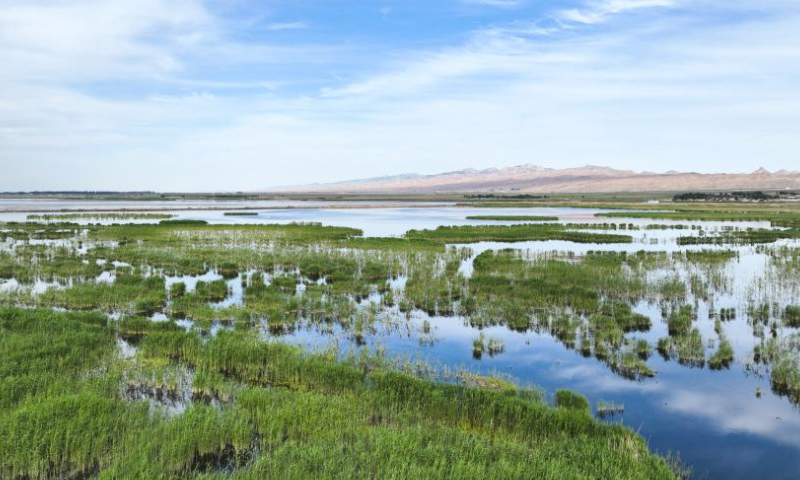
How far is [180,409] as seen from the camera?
11477mm

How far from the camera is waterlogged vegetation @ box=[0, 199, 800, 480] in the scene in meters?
9.11

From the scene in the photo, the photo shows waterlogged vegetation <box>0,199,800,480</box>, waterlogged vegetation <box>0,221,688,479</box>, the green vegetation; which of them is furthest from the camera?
waterlogged vegetation <box>0,199,800,480</box>

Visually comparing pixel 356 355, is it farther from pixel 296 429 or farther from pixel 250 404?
pixel 296 429

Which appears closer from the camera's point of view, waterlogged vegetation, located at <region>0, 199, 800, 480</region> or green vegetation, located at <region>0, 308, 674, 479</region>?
green vegetation, located at <region>0, 308, 674, 479</region>

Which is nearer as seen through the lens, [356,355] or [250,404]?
[250,404]

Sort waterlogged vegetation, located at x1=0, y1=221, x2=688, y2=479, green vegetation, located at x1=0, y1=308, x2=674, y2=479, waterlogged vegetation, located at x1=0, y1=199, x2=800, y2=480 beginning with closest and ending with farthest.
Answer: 1. green vegetation, located at x1=0, y1=308, x2=674, y2=479
2. waterlogged vegetation, located at x1=0, y1=221, x2=688, y2=479
3. waterlogged vegetation, located at x1=0, y1=199, x2=800, y2=480

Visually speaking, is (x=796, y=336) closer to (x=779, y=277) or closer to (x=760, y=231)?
(x=779, y=277)

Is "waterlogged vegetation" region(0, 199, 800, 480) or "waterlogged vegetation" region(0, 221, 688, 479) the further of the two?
"waterlogged vegetation" region(0, 199, 800, 480)

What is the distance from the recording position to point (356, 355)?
15266 mm

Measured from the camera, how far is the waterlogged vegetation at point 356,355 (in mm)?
9109

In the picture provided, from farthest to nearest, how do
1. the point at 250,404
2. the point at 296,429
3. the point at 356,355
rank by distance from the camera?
the point at 356,355
the point at 250,404
the point at 296,429

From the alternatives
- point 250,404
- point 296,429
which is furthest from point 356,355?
point 296,429

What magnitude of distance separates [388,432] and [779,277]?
989 inches

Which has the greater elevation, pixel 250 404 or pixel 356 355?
pixel 250 404
